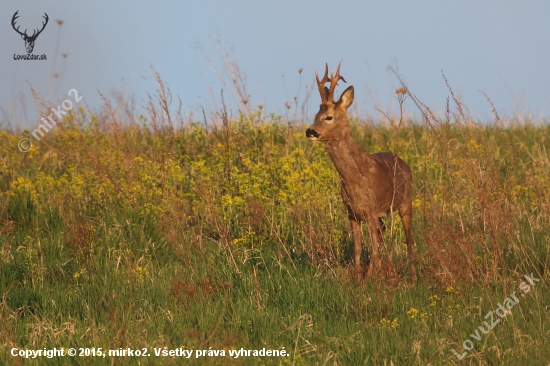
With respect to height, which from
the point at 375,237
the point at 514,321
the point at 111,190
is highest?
the point at 111,190

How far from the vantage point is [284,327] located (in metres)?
5.32

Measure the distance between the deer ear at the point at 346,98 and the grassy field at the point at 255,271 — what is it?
89 centimetres

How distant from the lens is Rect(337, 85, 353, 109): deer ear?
7.04 metres

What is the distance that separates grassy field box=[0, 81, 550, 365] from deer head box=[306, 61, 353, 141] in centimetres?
91

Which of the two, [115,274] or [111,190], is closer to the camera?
[115,274]

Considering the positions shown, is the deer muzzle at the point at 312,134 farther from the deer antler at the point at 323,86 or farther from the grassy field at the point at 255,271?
the grassy field at the point at 255,271

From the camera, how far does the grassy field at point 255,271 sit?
16.1ft

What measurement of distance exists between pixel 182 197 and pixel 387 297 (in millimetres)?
3968

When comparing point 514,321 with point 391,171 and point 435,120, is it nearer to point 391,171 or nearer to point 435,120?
point 435,120

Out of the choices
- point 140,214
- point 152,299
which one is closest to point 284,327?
point 152,299

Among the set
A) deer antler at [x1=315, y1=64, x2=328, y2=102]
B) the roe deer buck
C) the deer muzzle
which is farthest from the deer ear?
the deer muzzle

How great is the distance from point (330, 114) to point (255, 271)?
5.27 feet

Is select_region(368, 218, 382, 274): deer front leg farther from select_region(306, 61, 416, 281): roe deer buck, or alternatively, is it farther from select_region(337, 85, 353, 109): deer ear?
A: select_region(337, 85, 353, 109): deer ear

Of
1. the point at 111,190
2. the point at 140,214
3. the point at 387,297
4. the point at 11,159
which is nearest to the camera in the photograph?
the point at 387,297
